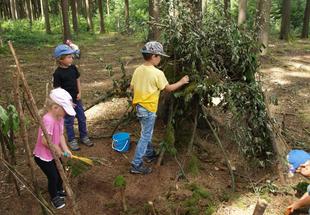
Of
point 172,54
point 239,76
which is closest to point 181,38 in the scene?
point 172,54

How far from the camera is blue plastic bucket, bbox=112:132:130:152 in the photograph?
5461 mm

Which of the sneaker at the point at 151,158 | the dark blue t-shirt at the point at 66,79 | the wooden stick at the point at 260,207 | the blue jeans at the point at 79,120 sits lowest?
the sneaker at the point at 151,158

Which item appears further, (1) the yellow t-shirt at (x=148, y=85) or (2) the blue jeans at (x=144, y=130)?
(2) the blue jeans at (x=144, y=130)

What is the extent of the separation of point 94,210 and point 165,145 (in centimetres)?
131

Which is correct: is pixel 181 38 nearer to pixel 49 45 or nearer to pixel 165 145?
pixel 165 145

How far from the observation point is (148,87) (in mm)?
4625

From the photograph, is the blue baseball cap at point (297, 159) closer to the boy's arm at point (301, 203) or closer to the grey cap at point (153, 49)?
the boy's arm at point (301, 203)

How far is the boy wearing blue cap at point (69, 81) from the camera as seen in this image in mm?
5019

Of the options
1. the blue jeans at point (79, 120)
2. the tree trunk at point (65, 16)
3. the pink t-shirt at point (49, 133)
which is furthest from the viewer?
the tree trunk at point (65, 16)

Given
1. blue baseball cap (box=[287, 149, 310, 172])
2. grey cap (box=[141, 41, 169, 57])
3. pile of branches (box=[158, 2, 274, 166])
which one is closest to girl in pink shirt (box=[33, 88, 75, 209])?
grey cap (box=[141, 41, 169, 57])

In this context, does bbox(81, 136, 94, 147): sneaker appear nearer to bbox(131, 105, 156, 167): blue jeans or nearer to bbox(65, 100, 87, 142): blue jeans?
bbox(65, 100, 87, 142): blue jeans

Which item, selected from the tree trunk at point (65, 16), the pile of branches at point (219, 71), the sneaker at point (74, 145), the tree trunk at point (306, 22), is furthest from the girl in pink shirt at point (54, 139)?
the tree trunk at point (306, 22)

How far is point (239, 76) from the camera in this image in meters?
5.27

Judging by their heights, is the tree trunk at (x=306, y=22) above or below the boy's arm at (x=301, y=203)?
above
